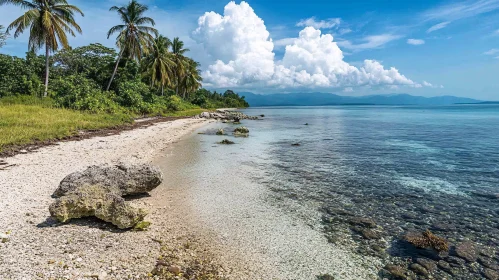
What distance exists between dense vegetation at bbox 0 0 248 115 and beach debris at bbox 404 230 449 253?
31414 millimetres

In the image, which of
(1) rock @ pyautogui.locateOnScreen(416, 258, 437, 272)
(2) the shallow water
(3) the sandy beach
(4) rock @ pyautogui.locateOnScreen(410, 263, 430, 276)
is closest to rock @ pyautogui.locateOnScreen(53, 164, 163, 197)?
(3) the sandy beach

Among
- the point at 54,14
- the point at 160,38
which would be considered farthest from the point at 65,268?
the point at 160,38

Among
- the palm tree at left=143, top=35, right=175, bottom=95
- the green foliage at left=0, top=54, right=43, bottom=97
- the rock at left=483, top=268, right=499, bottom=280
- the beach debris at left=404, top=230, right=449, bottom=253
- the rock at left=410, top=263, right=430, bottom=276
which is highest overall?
the palm tree at left=143, top=35, right=175, bottom=95

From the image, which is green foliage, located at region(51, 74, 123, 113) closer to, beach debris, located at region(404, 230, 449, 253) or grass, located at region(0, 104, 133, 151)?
grass, located at region(0, 104, 133, 151)

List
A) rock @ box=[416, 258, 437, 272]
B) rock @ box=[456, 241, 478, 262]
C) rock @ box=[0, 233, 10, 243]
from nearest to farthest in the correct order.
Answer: rock @ box=[0, 233, 10, 243]
rock @ box=[416, 258, 437, 272]
rock @ box=[456, 241, 478, 262]

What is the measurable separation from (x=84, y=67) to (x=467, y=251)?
2129 inches

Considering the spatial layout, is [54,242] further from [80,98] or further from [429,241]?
[80,98]

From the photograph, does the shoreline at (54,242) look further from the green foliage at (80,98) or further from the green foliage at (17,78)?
the green foliage at (17,78)

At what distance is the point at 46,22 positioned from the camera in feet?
101

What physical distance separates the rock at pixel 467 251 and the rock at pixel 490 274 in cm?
35

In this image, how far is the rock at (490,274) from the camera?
17.7 feet

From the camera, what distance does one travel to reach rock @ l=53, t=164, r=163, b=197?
782 centimetres

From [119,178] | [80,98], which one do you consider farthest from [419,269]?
[80,98]

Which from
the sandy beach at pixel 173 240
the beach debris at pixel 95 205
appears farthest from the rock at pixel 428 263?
the beach debris at pixel 95 205
